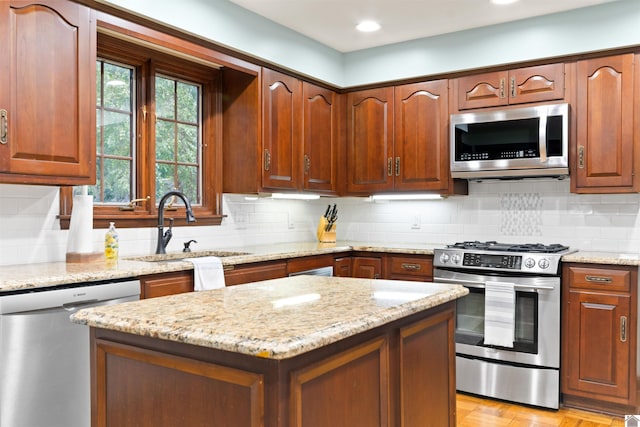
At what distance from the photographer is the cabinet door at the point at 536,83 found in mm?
3896

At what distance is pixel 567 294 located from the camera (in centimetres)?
350

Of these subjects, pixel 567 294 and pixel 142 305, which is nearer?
pixel 142 305

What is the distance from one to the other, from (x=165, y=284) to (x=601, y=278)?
2577 millimetres

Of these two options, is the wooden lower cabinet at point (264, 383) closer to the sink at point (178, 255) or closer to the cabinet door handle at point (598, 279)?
the sink at point (178, 255)

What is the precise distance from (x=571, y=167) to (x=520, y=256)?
77 centimetres

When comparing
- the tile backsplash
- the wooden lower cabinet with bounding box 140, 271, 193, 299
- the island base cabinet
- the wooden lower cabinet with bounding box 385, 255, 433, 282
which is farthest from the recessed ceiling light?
the island base cabinet

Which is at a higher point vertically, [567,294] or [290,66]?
[290,66]

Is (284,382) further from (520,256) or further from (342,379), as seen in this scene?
(520,256)

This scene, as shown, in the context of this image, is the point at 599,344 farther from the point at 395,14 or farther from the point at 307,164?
the point at 395,14

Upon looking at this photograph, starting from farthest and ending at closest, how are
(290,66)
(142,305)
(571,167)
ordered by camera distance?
(290,66) → (571,167) → (142,305)

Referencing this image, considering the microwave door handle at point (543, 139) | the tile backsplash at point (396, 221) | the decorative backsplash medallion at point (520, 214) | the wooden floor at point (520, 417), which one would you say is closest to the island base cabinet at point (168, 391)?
the tile backsplash at point (396, 221)

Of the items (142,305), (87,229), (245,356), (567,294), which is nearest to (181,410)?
(245,356)

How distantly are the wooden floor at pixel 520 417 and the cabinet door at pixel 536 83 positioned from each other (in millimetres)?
2105

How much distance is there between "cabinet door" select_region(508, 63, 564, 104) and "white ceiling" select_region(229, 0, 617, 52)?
0.38 metres
